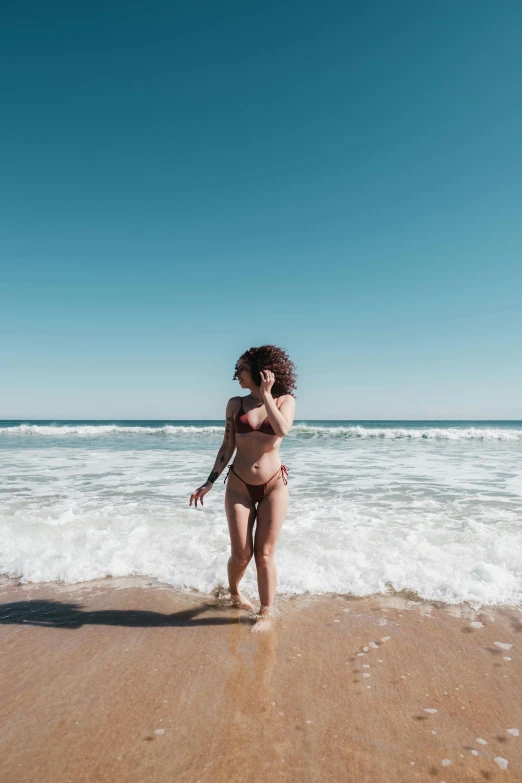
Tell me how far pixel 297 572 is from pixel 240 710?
2159mm

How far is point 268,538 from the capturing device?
377 centimetres

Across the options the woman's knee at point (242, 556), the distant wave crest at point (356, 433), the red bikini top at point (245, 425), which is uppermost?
the red bikini top at point (245, 425)

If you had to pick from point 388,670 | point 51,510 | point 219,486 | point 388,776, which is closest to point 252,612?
point 388,670

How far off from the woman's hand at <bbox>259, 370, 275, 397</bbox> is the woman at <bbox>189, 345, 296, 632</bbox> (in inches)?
3.5

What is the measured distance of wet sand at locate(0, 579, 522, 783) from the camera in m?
2.15

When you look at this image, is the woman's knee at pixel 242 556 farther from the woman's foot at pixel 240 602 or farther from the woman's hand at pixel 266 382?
the woman's hand at pixel 266 382

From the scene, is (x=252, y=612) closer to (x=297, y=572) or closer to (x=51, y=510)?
(x=297, y=572)

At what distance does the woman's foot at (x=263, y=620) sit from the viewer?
11.6 feet

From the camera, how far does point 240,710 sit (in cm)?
254

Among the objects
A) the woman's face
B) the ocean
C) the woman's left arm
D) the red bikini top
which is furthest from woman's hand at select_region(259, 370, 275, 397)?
the ocean

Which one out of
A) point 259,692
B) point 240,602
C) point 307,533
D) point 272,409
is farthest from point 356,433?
point 259,692

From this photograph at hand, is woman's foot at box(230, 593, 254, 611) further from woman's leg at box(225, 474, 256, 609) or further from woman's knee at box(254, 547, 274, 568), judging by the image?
woman's knee at box(254, 547, 274, 568)

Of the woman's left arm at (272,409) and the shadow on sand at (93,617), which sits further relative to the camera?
the shadow on sand at (93,617)

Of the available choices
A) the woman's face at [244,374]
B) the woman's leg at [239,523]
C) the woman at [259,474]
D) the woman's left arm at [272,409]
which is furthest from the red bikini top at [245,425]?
the woman's leg at [239,523]
